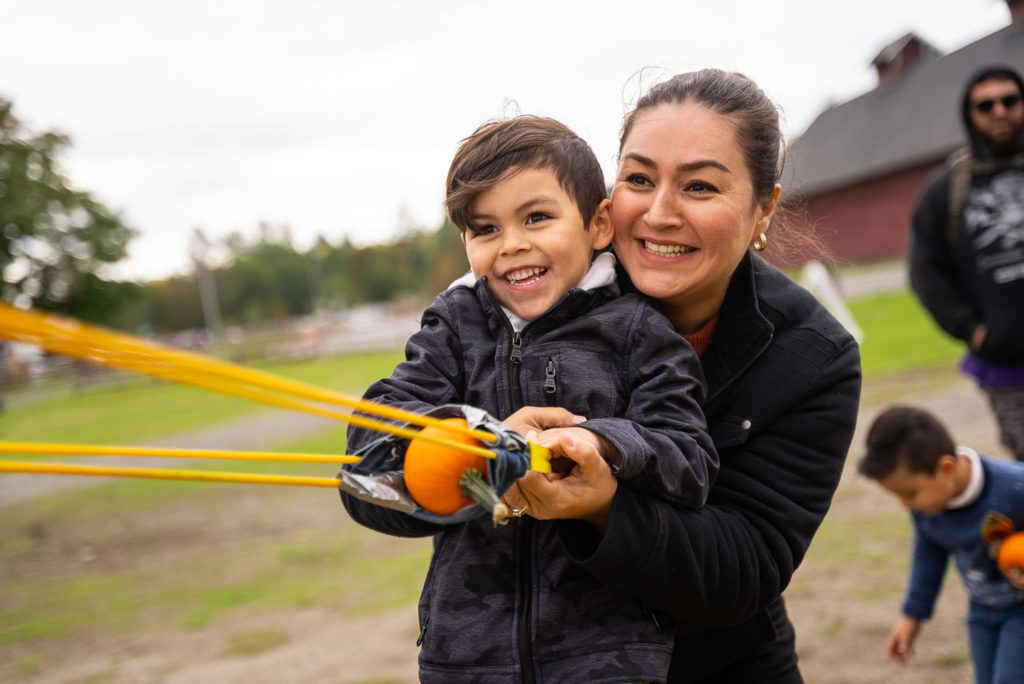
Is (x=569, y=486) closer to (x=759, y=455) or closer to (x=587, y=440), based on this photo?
(x=587, y=440)

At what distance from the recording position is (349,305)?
8644cm

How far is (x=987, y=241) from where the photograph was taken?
433 cm

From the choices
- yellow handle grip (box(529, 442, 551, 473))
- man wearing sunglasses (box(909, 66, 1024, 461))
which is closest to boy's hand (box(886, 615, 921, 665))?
man wearing sunglasses (box(909, 66, 1024, 461))

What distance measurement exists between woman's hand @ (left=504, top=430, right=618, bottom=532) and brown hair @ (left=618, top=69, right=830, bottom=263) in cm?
98

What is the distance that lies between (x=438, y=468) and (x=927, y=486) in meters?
2.62

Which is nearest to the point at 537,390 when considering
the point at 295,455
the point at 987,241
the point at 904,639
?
the point at 295,455

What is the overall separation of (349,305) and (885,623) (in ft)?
276

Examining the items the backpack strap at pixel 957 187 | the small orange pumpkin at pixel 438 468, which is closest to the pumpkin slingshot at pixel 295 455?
the small orange pumpkin at pixel 438 468

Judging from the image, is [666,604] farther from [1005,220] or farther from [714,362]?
[1005,220]

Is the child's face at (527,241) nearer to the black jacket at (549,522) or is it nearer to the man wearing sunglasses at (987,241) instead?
the black jacket at (549,522)

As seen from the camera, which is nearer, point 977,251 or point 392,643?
point 977,251

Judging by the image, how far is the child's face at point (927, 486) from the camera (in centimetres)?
334

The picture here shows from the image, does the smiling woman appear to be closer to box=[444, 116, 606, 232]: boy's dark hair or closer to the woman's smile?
the woman's smile

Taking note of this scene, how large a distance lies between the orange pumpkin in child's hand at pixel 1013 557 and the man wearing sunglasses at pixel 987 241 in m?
1.30
